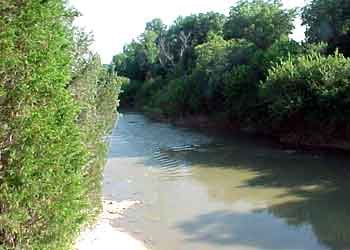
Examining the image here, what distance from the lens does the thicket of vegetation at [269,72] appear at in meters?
28.5

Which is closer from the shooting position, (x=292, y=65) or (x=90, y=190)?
(x=90, y=190)

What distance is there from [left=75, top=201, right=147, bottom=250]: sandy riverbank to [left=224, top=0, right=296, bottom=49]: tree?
113 ft

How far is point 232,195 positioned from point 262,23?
107ft

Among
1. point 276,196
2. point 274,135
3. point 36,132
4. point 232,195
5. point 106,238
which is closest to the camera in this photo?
point 36,132

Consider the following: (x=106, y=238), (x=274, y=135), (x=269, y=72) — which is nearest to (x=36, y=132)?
(x=106, y=238)

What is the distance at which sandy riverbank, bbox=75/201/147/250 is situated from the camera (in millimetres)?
11555

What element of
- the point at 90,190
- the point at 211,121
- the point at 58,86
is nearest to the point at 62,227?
the point at 58,86

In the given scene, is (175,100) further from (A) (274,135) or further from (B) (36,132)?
(B) (36,132)

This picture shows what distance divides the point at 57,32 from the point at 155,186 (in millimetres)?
14207

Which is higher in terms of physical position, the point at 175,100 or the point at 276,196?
the point at 175,100

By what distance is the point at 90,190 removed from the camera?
1145cm

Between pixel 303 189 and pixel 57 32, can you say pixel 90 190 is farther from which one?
pixel 303 189

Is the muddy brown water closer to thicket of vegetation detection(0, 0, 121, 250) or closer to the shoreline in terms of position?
the shoreline

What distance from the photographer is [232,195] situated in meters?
18.5
